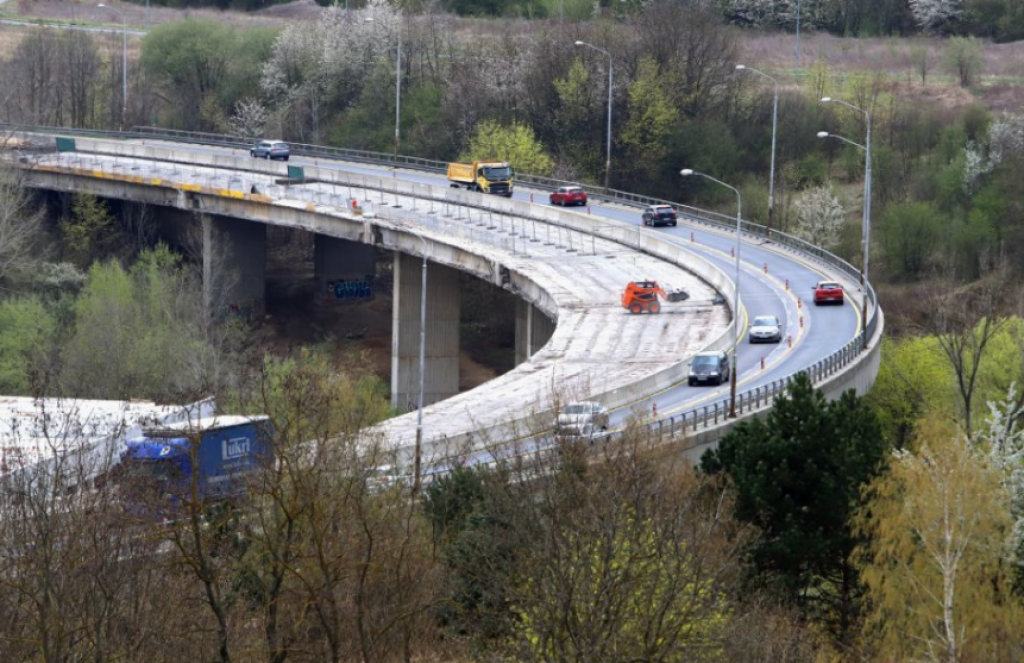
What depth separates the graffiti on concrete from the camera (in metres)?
102

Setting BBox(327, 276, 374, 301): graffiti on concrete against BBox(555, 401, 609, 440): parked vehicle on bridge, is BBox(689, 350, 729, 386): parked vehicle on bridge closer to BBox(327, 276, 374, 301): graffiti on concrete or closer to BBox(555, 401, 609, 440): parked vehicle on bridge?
BBox(555, 401, 609, 440): parked vehicle on bridge

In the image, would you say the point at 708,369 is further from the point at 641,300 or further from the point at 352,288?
the point at 352,288

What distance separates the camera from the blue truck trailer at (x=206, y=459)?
32.6 m

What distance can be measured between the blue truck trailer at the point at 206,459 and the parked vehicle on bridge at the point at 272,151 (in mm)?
67299

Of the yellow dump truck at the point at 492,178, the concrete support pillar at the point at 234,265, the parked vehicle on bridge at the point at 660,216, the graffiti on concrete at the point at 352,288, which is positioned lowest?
the graffiti on concrete at the point at 352,288

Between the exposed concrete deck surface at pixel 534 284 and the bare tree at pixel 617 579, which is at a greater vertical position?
the bare tree at pixel 617 579

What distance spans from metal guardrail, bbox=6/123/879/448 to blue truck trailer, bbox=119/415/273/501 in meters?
9.71

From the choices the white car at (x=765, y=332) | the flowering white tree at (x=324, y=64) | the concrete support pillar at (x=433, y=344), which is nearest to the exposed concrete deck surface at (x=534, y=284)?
the white car at (x=765, y=332)

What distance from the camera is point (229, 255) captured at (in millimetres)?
96500

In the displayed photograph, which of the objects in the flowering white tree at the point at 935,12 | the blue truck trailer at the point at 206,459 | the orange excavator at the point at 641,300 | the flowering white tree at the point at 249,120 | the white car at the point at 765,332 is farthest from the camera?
the flowering white tree at the point at 935,12

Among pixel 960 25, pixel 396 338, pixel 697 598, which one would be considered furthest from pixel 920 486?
pixel 960 25

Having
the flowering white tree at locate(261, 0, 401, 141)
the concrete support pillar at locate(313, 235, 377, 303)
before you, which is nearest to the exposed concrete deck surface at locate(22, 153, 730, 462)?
the concrete support pillar at locate(313, 235, 377, 303)

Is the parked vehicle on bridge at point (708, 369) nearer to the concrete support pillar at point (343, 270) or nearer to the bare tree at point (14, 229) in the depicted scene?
the bare tree at point (14, 229)

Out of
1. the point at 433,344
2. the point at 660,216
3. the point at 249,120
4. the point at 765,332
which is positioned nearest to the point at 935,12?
the point at 249,120
